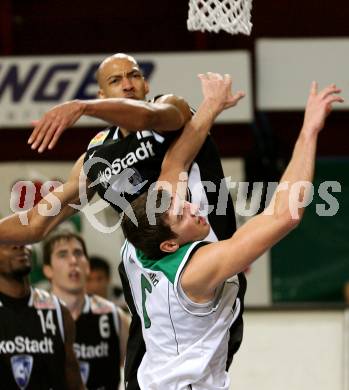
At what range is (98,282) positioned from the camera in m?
8.65

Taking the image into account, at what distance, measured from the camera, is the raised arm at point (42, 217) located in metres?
4.93

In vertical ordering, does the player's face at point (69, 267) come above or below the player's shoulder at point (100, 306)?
above

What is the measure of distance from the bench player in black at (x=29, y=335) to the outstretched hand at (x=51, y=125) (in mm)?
2481

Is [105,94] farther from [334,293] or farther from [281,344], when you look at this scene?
[334,293]

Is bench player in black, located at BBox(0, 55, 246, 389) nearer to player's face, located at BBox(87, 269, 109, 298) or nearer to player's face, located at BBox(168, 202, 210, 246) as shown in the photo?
player's face, located at BBox(168, 202, 210, 246)

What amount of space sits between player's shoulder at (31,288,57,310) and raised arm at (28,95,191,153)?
2112 mm

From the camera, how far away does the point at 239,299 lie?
4691 millimetres

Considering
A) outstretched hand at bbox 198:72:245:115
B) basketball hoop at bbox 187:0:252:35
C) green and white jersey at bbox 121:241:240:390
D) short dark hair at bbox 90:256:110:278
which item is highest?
basketball hoop at bbox 187:0:252:35

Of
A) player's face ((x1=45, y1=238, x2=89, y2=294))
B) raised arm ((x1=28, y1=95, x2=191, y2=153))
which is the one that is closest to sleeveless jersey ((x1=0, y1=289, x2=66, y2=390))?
player's face ((x1=45, y1=238, x2=89, y2=294))

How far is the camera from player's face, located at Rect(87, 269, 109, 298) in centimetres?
852

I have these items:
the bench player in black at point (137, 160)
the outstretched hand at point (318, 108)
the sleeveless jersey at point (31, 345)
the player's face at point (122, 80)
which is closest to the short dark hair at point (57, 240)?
the sleeveless jersey at point (31, 345)

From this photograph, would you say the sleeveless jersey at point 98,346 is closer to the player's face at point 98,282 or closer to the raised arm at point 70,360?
the raised arm at point 70,360

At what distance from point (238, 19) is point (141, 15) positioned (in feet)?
23.3

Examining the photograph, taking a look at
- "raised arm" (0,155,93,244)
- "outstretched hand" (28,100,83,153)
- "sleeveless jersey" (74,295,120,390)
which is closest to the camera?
"outstretched hand" (28,100,83,153)
